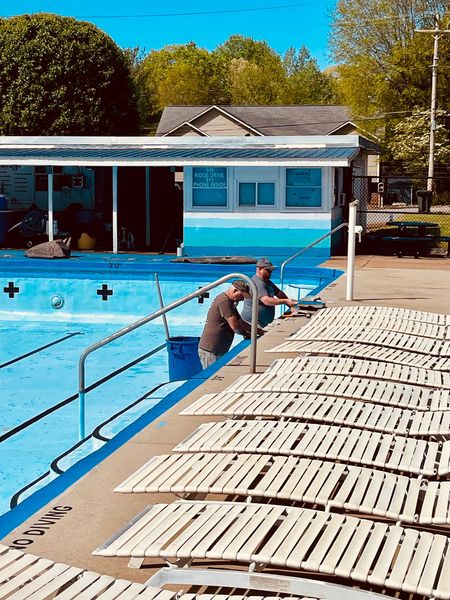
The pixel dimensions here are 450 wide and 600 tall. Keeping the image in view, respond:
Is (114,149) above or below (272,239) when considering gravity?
above

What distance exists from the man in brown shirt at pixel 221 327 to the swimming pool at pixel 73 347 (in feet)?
4.50

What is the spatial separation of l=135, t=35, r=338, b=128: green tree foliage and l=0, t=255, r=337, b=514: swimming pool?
51548 mm

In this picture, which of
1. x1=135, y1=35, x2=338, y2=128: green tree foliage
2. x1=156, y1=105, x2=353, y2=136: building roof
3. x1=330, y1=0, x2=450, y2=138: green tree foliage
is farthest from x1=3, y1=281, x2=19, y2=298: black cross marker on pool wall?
x1=135, y1=35, x2=338, y2=128: green tree foliage

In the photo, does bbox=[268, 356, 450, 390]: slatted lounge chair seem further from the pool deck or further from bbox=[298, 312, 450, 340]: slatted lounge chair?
bbox=[298, 312, 450, 340]: slatted lounge chair

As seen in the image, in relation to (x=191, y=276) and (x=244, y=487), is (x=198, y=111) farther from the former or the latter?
(x=244, y=487)

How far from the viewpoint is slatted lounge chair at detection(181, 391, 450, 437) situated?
6379 millimetres

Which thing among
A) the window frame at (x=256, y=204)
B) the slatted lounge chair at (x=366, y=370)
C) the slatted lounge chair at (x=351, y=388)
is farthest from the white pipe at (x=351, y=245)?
the window frame at (x=256, y=204)

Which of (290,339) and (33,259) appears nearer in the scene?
(290,339)

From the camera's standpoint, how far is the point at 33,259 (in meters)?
21.5

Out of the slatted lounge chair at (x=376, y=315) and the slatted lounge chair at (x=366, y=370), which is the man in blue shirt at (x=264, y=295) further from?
the slatted lounge chair at (x=366, y=370)

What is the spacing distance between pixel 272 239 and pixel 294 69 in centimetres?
9017

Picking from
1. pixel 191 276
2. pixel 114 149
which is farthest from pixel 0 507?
pixel 114 149

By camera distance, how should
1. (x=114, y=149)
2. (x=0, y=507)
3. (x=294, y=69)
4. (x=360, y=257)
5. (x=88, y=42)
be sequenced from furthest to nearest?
1. (x=294, y=69)
2. (x=88, y=42)
3. (x=114, y=149)
4. (x=360, y=257)
5. (x=0, y=507)

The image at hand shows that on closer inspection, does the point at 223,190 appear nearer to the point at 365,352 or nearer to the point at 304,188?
the point at 304,188
